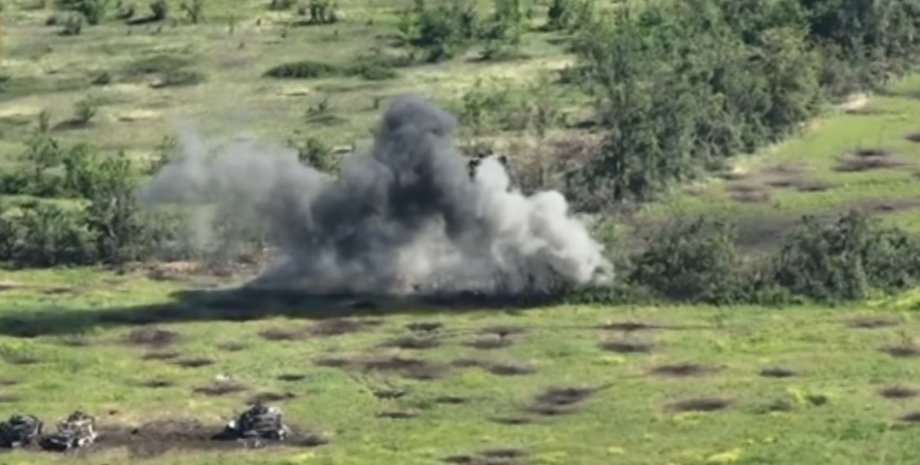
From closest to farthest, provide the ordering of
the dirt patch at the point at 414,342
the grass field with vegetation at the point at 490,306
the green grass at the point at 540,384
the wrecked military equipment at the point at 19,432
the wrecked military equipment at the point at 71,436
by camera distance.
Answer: the green grass at the point at 540,384 → the wrecked military equipment at the point at 71,436 → the wrecked military equipment at the point at 19,432 → the grass field with vegetation at the point at 490,306 → the dirt patch at the point at 414,342

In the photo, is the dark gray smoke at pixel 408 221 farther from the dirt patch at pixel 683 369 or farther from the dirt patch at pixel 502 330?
the dirt patch at pixel 683 369

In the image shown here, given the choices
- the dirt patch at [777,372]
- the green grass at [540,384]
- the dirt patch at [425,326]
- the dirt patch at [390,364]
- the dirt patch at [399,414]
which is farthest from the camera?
the dirt patch at [425,326]

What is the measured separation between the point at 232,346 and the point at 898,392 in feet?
90.2

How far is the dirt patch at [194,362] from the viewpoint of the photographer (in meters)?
95.4

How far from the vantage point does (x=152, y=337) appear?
329 feet

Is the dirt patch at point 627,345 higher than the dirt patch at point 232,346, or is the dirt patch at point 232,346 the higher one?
the dirt patch at point 627,345

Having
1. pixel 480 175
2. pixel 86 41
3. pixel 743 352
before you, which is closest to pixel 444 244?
pixel 480 175

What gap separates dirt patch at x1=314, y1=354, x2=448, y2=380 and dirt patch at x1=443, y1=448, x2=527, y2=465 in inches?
478

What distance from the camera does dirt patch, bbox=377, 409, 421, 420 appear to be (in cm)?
8656

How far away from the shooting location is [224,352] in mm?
97562

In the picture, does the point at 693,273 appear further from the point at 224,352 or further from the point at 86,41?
the point at 86,41

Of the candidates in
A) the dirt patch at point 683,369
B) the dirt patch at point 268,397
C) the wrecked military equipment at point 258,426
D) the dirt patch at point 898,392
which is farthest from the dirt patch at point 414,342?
the dirt patch at point 898,392

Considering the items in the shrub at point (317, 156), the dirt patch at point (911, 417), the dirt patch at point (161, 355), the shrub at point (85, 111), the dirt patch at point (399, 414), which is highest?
the shrub at point (317, 156)

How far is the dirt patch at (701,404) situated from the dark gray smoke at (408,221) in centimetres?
1972
